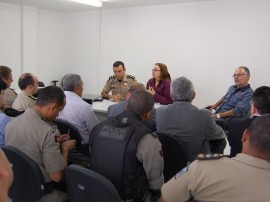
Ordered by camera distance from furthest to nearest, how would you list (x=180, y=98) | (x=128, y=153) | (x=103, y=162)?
(x=180, y=98) < (x=103, y=162) < (x=128, y=153)

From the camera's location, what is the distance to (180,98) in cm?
242

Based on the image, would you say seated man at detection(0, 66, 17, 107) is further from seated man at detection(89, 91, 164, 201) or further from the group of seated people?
seated man at detection(89, 91, 164, 201)

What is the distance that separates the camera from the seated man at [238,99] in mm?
4035

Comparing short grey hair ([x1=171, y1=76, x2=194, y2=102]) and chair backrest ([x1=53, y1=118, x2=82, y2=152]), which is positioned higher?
short grey hair ([x1=171, y1=76, x2=194, y2=102])

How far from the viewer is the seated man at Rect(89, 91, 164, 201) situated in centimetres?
166

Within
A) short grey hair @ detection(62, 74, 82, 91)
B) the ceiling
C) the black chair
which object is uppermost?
the ceiling

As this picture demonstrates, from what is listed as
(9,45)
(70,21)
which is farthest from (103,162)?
(70,21)

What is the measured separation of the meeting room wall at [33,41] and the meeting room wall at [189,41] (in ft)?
1.99

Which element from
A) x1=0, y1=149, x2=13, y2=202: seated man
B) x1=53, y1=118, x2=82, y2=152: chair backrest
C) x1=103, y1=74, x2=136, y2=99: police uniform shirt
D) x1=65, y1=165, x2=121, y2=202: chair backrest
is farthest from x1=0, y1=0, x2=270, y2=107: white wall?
x1=0, y1=149, x2=13, y2=202: seated man

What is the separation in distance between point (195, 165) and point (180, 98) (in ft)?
4.00

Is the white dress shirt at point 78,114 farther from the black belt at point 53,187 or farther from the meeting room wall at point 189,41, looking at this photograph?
the meeting room wall at point 189,41

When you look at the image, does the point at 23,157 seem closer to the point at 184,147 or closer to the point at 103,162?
the point at 103,162

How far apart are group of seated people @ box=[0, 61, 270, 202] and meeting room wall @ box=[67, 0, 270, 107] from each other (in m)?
2.93

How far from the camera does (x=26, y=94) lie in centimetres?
329
